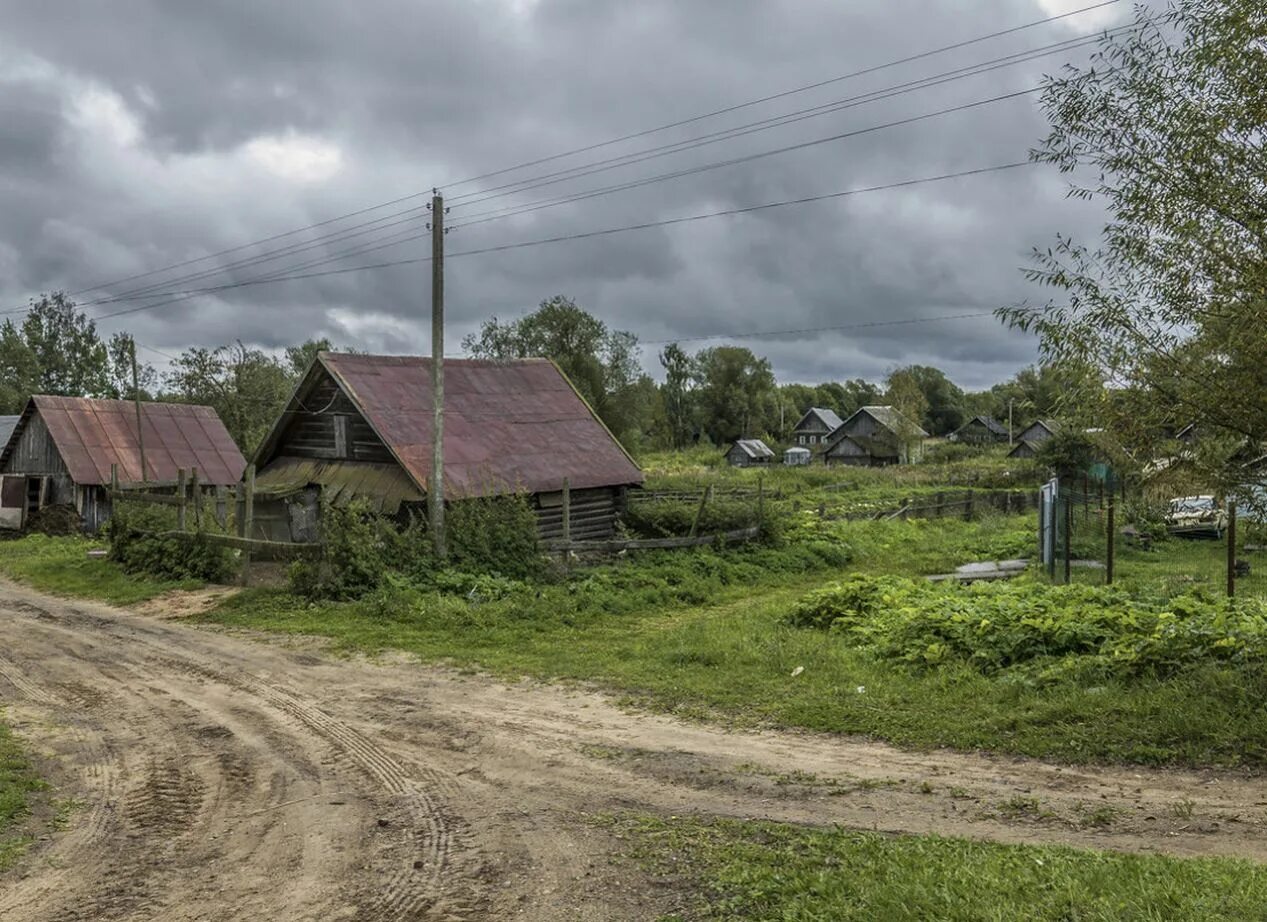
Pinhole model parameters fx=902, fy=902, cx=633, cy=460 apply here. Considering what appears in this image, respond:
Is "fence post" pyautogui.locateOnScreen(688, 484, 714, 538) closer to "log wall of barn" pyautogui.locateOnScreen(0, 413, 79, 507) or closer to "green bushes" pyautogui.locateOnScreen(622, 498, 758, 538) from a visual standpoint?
"green bushes" pyautogui.locateOnScreen(622, 498, 758, 538)

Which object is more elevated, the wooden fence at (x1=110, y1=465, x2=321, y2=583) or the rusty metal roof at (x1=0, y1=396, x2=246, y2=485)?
the rusty metal roof at (x1=0, y1=396, x2=246, y2=485)

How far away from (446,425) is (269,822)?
15.1 meters

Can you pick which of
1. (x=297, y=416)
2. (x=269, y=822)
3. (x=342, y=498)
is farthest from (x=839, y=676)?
(x=297, y=416)

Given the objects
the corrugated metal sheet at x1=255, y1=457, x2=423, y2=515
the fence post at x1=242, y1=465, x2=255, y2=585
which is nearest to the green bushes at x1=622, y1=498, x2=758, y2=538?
the corrugated metal sheet at x1=255, y1=457, x2=423, y2=515

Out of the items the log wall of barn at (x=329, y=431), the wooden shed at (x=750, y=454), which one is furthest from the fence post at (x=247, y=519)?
the wooden shed at (x=750, y=454)

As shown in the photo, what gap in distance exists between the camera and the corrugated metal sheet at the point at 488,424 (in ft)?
65.8

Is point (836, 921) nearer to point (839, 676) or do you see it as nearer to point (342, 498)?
point (839, 676)

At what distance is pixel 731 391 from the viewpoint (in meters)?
95.9

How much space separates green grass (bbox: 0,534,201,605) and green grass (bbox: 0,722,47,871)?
9.98m

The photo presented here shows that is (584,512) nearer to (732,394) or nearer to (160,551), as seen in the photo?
(160,551)

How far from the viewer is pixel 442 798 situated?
288 inches

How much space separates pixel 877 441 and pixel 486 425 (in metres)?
62.0

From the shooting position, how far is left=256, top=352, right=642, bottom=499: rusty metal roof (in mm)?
20062

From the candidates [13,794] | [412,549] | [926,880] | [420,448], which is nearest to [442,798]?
[13,794]
